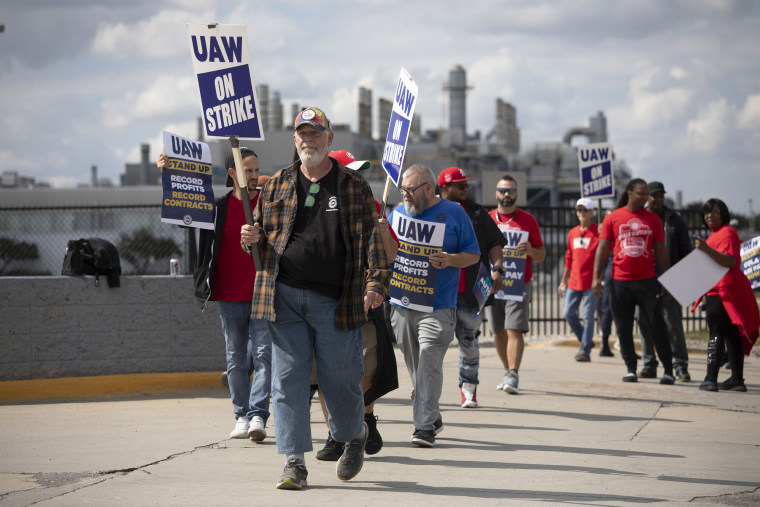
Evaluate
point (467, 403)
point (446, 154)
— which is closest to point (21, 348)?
point (467, 403)

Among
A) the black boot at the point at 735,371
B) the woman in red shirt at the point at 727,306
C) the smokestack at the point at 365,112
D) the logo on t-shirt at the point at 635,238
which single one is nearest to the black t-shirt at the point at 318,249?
the woman in red shirt at the point at 727,306

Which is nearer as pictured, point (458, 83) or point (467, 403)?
point (467, 403)

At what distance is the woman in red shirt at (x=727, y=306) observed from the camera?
9984 millimetres

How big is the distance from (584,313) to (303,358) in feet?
26.3

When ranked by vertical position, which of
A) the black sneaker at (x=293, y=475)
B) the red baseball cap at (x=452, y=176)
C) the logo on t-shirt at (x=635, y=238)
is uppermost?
the red baseball cap at (x=452, y=176)

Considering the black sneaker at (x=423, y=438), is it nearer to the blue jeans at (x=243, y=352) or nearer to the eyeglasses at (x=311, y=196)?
the blue jeans at (x=243, y=352)

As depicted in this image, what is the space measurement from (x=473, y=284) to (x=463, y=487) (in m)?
2.76

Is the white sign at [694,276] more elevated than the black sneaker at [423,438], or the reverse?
the white sign at [694,276]

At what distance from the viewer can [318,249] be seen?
5.60 metres

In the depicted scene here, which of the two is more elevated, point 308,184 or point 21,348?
point 308,184

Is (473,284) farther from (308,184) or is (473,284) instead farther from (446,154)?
(446,154)

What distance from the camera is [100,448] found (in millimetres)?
6863

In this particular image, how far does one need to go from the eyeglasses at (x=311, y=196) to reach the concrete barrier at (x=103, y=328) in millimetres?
4637

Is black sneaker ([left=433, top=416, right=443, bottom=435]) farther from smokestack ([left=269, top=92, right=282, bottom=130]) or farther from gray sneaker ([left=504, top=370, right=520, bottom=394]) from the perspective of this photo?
smokestack ([left=269, top=92, right=282, bottom=130])
